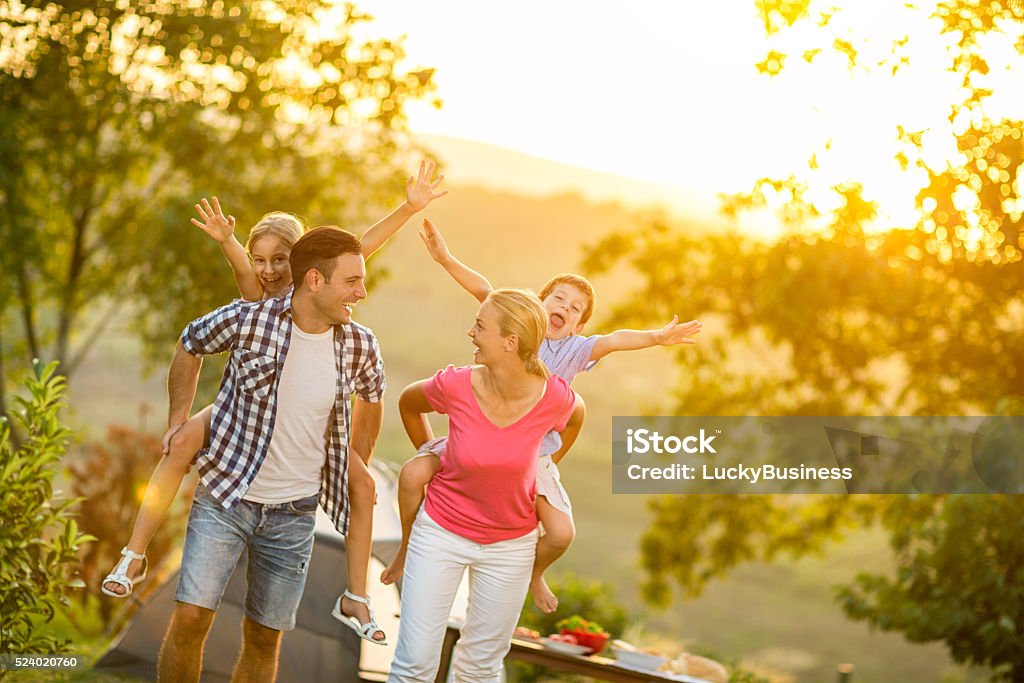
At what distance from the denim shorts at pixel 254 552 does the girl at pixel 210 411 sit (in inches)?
5.1

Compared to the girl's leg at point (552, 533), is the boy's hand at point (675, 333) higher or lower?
higher

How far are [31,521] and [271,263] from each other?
6.05 ft

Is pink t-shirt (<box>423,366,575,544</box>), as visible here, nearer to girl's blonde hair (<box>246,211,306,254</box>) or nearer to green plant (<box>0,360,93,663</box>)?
girl's blonde hair (<box>246,211,306,254</box>)

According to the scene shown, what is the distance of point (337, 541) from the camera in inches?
229

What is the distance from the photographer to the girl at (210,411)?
361cm

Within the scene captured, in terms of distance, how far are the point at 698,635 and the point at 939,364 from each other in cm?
2389

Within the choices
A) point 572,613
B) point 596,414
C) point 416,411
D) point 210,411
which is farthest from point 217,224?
point 596,414

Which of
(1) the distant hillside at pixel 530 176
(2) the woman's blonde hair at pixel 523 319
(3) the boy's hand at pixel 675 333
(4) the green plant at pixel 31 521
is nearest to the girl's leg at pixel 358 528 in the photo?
(2) the woman's blonde hair at pixel 523 319

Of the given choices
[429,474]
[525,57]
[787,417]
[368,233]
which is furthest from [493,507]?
[525,57]

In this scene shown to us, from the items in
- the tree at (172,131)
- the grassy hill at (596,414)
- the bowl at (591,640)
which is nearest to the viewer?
the bowl at (591,640)

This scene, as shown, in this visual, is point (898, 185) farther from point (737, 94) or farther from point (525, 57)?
point (525, 57)

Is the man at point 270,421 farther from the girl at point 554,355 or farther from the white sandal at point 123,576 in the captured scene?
the girl at point 554,355

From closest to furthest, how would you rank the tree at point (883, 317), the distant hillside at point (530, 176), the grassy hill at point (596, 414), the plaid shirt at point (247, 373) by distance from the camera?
the plaid shirt at point (247, 373), the tree at point (883, 317), the grassy hill at point (596, 414), the distant hillside at point (530, 176)

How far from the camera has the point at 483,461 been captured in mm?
3385
